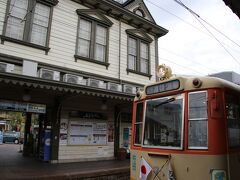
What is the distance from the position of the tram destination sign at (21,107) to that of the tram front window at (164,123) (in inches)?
274

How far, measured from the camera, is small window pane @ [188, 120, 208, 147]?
4554 mm

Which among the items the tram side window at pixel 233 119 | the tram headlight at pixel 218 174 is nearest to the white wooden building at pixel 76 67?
the tram side window at pixel 233 119

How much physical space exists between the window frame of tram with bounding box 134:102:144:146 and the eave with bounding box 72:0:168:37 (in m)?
8.95

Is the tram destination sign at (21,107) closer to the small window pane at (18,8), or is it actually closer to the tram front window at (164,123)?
the small window pane at (18,8)

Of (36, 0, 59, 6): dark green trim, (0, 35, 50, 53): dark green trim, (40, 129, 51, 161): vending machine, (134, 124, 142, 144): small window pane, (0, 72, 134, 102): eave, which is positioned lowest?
(40, 129, 51, 161): vending machine

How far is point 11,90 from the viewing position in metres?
10.8

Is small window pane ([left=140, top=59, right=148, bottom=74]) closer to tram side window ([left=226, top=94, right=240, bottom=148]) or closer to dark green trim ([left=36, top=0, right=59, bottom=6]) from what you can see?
dark green trim ([left=36, top=0, right=59, bottom=6])

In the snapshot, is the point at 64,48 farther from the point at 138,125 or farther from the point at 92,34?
the point at 138,125

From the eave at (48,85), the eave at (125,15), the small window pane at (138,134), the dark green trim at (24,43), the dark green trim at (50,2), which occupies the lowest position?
the small window pane at (138,134)

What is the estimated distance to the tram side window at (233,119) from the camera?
187 inches

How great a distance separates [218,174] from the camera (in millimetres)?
4270

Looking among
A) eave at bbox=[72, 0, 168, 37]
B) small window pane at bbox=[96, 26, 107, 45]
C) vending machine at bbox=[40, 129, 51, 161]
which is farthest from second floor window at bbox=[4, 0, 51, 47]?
vending machine at bbox=[40, 129, 51, 161]

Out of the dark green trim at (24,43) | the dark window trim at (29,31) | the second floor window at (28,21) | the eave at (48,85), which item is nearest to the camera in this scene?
the eave at (48,85)

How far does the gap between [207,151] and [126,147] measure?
10.3m
